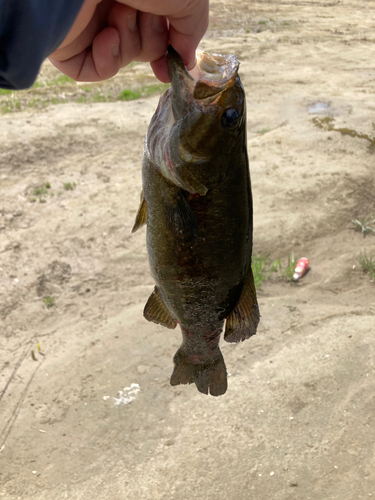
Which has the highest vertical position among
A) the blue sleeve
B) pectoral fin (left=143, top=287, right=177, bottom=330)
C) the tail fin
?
the blue sleeve

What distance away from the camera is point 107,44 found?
2.12 metres

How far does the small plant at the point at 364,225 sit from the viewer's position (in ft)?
21.0

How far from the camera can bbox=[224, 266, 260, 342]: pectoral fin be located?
2.08 m

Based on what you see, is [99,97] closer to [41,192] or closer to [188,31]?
[41,192]


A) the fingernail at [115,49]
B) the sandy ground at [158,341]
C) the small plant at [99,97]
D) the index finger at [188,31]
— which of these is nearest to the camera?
the index finger at [188,31]

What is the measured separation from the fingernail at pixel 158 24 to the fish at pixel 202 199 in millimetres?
222

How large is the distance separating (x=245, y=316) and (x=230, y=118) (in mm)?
796

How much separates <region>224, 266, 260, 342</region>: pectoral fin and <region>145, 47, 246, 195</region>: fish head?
471 mm

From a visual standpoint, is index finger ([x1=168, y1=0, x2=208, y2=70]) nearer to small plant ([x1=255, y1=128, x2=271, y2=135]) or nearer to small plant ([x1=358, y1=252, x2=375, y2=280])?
small plant ([x1=358, y1=252, x2=375, y2=280])

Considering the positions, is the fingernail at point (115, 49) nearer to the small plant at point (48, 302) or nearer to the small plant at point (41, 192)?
the small plant at point (48, 302)

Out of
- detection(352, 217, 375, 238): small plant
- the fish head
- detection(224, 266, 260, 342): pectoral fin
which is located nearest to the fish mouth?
the fish head

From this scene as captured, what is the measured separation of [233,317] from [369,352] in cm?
279

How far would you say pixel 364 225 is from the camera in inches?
255

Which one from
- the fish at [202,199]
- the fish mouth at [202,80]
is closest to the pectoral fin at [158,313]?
the fish at [202,199]
